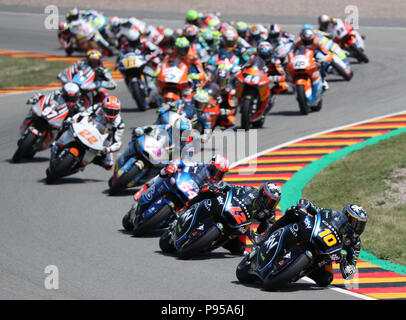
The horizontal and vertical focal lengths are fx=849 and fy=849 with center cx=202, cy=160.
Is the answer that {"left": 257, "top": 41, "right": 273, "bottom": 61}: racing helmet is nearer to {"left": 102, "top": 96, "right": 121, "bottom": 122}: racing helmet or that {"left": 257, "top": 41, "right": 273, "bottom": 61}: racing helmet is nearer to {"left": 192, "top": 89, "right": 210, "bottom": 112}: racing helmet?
{"left": 192, "top": 89, "right": 210, "bottom": 112}: racing helmet

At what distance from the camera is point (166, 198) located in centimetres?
1275

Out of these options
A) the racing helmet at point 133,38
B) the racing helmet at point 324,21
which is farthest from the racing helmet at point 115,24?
the racing helmet at point 324,21

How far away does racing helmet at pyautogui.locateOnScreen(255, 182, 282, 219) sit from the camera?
35.0 ft

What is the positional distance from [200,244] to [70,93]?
23.2ft

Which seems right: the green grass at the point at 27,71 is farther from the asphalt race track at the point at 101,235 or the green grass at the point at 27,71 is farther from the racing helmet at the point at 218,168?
the racing helmet at the point at 218,168

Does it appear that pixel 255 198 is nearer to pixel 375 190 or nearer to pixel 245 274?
pixel 245 274

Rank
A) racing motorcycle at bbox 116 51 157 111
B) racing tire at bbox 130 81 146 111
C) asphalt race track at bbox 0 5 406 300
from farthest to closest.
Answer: racing tire at bbox 130 81 146 111, racing motorcycle at bbox 116 51 157 111, asphalt race track at bbox 0 5 406 300

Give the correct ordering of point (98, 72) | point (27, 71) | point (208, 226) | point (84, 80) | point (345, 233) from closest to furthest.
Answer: point (345, 233) < point (208, 226) < point (84, 80) < point (98, 72) < point (27, 71)

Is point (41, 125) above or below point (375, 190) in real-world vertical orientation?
above

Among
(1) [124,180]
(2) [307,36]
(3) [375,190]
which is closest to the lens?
(1) [124,180]

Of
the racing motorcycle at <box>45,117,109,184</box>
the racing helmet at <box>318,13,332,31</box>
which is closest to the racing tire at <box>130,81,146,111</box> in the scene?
the racing motorcycle at <box>45,117,109,184</box>

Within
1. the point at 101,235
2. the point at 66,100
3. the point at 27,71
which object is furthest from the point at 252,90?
the point at 27,71

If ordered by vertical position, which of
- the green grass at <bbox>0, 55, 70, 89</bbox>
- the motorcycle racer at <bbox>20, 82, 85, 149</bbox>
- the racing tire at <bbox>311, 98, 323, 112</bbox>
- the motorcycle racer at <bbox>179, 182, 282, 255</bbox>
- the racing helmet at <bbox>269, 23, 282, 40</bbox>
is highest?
the motorcycle racer at <bbox>179, 182, 282, 255</bbox>

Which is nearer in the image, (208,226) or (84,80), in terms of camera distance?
(208,226)
